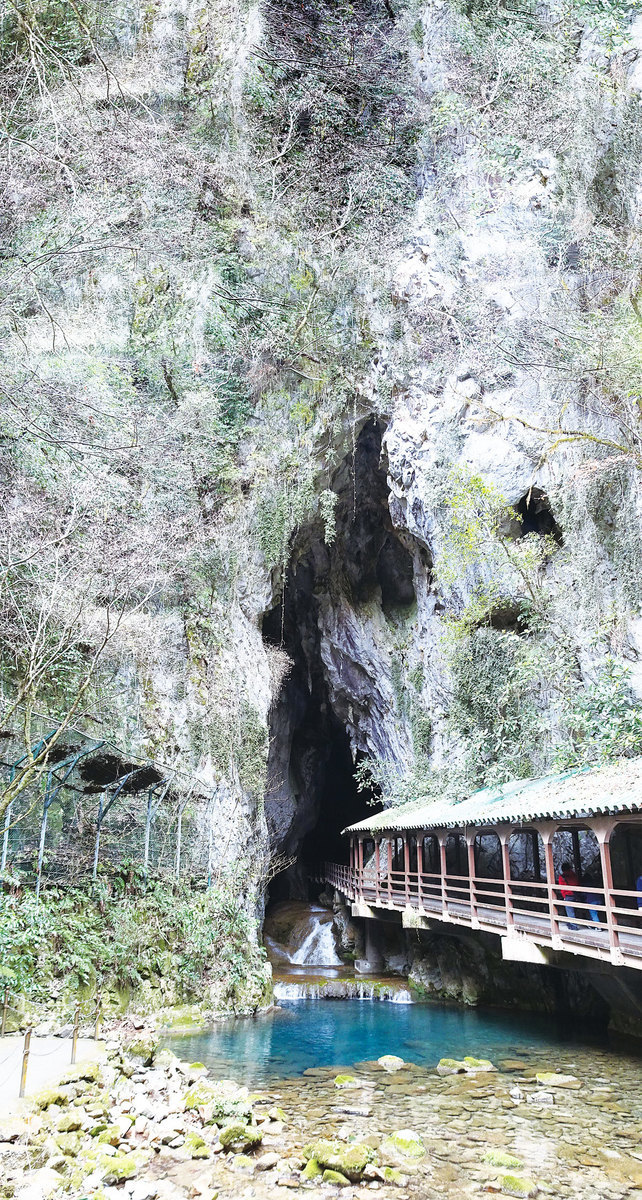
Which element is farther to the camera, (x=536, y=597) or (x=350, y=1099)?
(x=536, y=597)

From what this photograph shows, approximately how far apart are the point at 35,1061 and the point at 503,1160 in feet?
15.0

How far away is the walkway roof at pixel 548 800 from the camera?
8125mm

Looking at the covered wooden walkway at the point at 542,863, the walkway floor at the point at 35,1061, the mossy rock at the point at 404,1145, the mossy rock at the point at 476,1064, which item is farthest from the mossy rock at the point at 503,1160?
the walkway floor at the point at 35,1061

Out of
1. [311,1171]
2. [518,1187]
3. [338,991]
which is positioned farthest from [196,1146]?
[338,991]

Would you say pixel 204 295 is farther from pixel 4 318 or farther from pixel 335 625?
pixel 335 625

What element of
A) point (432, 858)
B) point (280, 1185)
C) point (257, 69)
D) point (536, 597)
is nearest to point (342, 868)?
point (432, 858)

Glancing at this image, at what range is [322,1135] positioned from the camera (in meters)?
6.63

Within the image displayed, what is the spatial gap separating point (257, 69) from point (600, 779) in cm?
2159

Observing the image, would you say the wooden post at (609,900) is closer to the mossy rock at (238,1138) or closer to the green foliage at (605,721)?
the green foliage at (605,721)

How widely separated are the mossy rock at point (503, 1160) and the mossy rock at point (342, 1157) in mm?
1029

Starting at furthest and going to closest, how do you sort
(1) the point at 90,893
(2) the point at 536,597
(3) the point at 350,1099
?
(2) the point at 536,597, (1) the point at 90,893, (3) the point at 350,1099

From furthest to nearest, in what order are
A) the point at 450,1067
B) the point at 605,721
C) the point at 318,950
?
the point at 318,950, the point at 605,721, the point at 450,1067

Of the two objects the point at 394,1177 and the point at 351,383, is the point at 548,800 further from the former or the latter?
the point at 351,383

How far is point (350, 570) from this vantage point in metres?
21.9
